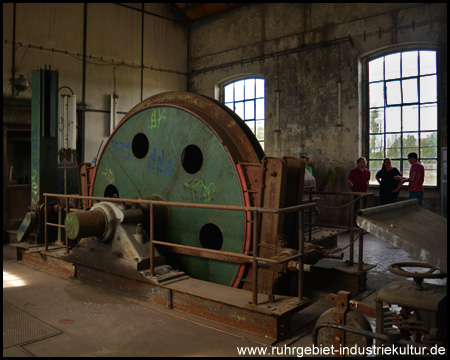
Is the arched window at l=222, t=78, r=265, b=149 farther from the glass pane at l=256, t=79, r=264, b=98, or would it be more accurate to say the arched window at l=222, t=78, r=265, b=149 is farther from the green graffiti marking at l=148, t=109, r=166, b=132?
the green graffiti marking at l=148, t=109, r=166, b=132

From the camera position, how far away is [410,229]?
7.86 feet

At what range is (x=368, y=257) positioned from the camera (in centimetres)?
633

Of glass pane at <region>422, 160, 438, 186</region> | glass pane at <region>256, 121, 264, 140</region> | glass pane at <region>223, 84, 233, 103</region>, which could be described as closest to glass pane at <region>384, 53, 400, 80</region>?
glass pane at <region>422, 160, 438, 186</region>

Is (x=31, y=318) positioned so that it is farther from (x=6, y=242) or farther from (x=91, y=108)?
(x=91, y=108)

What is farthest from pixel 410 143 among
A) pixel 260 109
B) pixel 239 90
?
pixel 239 90

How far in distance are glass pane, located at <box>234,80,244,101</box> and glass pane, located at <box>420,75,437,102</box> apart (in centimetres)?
495

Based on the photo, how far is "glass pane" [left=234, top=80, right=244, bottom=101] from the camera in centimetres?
1198

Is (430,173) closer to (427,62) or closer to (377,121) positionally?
(377,121)

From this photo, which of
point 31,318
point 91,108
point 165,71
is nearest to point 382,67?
point 165,71

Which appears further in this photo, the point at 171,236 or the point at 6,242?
the point at 6,242

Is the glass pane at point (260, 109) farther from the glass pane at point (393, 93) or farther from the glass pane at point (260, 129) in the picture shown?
the glass pane at point (393, 93)

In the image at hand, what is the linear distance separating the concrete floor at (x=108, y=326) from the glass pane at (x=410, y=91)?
217 inches

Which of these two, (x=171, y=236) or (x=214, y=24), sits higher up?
(x=214, y=24)

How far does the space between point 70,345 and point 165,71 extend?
10.4m
